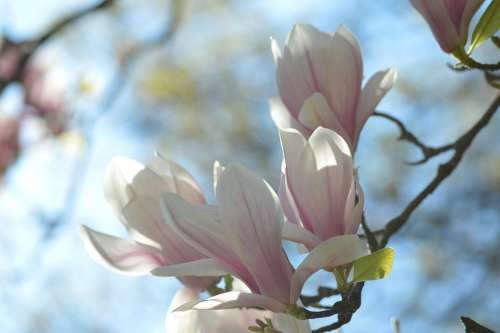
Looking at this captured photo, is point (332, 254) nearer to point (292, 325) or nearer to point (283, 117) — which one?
point (292, 325)

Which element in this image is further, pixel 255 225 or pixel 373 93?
pixel 373 93

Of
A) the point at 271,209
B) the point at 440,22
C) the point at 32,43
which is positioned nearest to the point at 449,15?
the point at 440,22

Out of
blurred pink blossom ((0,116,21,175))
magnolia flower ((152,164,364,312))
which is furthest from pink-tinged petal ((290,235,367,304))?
blurred pink blossom ((0,116,21,175))

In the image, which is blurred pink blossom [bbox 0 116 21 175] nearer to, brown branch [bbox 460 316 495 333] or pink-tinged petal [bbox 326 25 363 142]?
pink-tinged petal [bbox 326 25 363 142]

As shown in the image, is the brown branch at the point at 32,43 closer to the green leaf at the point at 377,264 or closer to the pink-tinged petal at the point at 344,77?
the pink-tinged petal at the point at 344,77

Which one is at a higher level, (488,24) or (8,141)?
(488,24)

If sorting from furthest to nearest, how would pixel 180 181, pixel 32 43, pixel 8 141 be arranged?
pixel 8 141, pixel 32 43, pixel 180 181

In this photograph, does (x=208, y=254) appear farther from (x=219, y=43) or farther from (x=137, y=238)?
(x=219, y=43)
